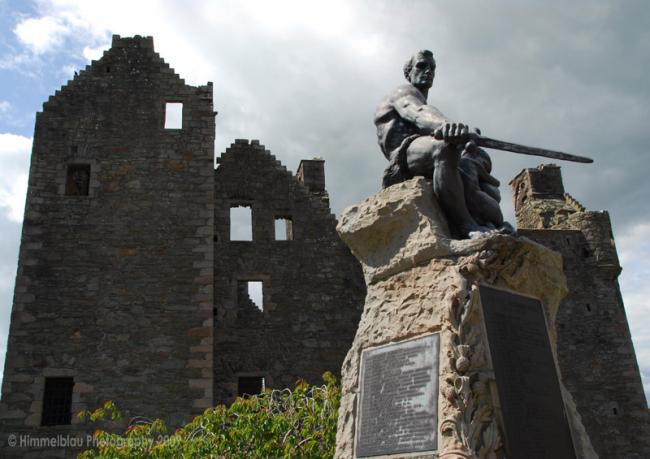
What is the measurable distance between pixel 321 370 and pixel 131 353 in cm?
550

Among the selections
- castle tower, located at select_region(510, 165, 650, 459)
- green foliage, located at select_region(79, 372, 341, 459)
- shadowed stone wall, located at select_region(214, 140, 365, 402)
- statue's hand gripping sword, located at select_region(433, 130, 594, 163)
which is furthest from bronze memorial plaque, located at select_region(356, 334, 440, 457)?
castle tower, located at select_region(510, 165, 650, 459)

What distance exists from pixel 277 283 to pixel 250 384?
9.39 ft

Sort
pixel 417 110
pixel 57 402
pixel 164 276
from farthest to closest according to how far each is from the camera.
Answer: pixel 164 276, pixel 57 402, pixel 417 110

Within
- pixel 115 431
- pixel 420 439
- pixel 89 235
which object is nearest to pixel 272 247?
pixel 89 235

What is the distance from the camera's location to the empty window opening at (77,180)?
57.7ft

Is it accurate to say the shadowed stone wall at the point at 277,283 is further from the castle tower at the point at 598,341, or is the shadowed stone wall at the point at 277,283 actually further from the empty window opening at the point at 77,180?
the castle tower at the point at 598,341

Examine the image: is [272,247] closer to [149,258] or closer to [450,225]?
[149,258]

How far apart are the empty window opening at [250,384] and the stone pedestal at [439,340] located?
14235mm

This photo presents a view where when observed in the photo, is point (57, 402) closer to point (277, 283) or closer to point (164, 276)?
point (164, 276)

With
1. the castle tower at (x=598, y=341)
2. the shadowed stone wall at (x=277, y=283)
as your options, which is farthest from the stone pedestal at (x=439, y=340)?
the castle tower at (x=598, y=341)

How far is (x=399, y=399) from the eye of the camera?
15.4ft

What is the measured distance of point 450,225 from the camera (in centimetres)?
526

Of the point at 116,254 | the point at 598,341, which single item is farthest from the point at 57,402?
the point at 598,341

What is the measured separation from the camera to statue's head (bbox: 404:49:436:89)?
5.95 meters
